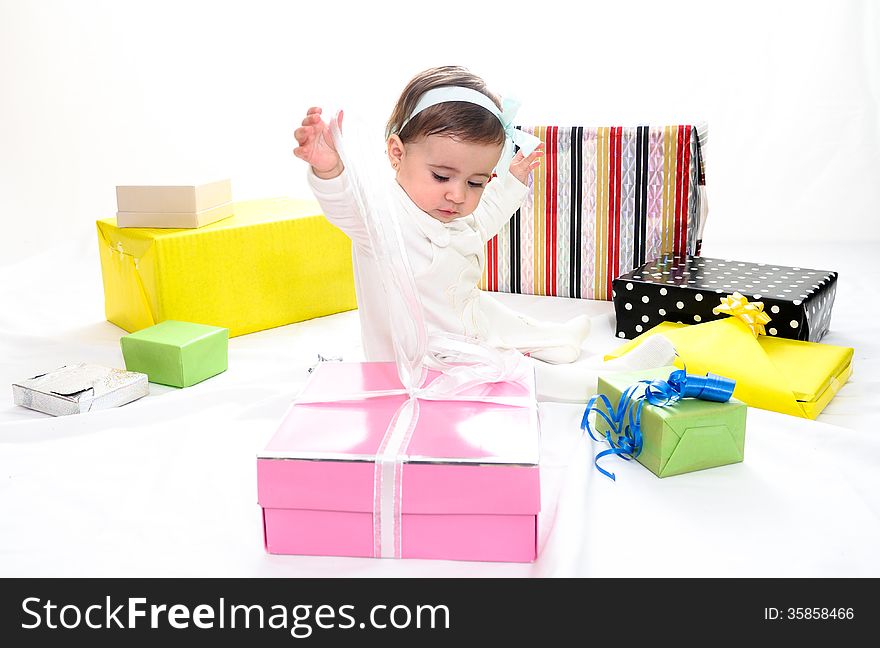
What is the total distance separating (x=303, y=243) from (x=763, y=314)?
1001 mm

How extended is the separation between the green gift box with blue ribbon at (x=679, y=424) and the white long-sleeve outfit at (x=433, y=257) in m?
0.34

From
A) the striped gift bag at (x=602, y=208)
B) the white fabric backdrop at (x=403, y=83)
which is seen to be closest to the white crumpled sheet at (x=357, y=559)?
the striped gift bag at (x=602, y=208)

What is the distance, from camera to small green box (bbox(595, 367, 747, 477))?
1175 millimetres

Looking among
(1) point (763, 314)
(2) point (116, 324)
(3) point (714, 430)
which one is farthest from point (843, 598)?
(2) point (116, 324)

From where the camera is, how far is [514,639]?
90cm

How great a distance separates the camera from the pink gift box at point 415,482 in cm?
95

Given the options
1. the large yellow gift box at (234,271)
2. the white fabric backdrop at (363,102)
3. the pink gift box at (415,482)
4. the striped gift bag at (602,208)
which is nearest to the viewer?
the pink gift box at (415,482)

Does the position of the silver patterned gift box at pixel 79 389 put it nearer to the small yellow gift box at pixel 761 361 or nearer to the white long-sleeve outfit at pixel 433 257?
the white long-sleeve outfit at pixel 433 257

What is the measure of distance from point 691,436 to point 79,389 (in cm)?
99

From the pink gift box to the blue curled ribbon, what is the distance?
0.76 feet

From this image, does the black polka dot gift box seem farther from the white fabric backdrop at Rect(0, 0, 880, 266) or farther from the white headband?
the white fabric backdrop at Rect(0, 0, 880, 266)

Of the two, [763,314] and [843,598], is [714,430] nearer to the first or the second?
[843,598]

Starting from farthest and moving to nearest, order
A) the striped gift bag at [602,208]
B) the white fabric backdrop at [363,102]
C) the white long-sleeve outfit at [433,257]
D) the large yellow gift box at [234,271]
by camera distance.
Result: the white fabric backdrop at [363,102] → the striped gift bag at [602,208] → the large yellow gift box at [234,271] → the white long-sleeve outfit at [433,257]

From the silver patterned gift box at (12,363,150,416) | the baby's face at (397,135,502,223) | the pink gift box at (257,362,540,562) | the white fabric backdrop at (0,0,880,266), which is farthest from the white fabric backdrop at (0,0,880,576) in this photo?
the pink gift box at (257,362,540,562)
